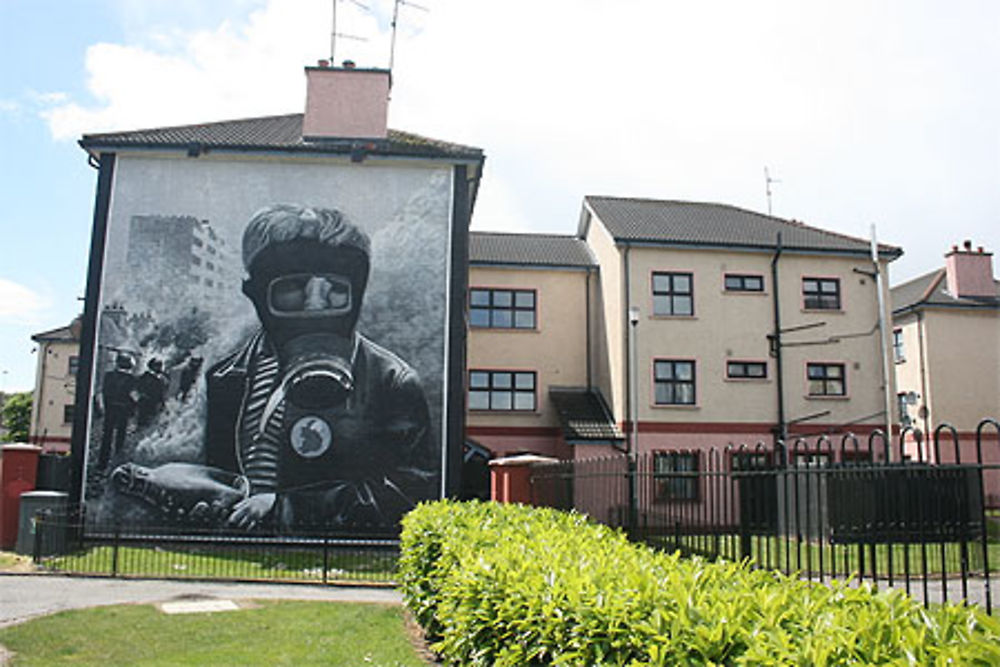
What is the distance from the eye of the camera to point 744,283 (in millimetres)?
27953

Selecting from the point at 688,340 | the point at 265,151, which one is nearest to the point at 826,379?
the point at 688,340

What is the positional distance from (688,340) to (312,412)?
13.4 metres

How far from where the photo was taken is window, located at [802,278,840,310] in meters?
28.2

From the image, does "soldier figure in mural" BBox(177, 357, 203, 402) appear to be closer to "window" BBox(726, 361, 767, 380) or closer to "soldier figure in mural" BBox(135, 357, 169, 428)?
"soldier figure in mural" BBox(135, 357, 169, 428)

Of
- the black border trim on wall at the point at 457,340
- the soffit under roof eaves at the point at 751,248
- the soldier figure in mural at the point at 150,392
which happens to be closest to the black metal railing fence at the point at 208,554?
the black border trim on wall at the point at 457,340

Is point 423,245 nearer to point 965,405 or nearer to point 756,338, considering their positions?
point 756,338

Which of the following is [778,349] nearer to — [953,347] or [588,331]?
[588,331]

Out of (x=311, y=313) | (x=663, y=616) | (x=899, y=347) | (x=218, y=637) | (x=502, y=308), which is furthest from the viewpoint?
(x=899, y=347)

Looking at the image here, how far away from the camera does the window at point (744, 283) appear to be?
91.4ft

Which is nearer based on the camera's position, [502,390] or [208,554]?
[208,554]

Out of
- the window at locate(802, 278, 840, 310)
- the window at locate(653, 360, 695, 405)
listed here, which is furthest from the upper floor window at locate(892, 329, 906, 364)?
the window at locate(653, 360, 695, 405)

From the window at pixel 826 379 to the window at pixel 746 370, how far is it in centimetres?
157

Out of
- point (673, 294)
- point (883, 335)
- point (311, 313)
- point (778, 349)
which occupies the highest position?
point (673, 294)

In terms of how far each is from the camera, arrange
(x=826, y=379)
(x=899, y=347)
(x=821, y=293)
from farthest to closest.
→ (x=899, y=347) → (x=821, y=293) → (x=826, y=379)
